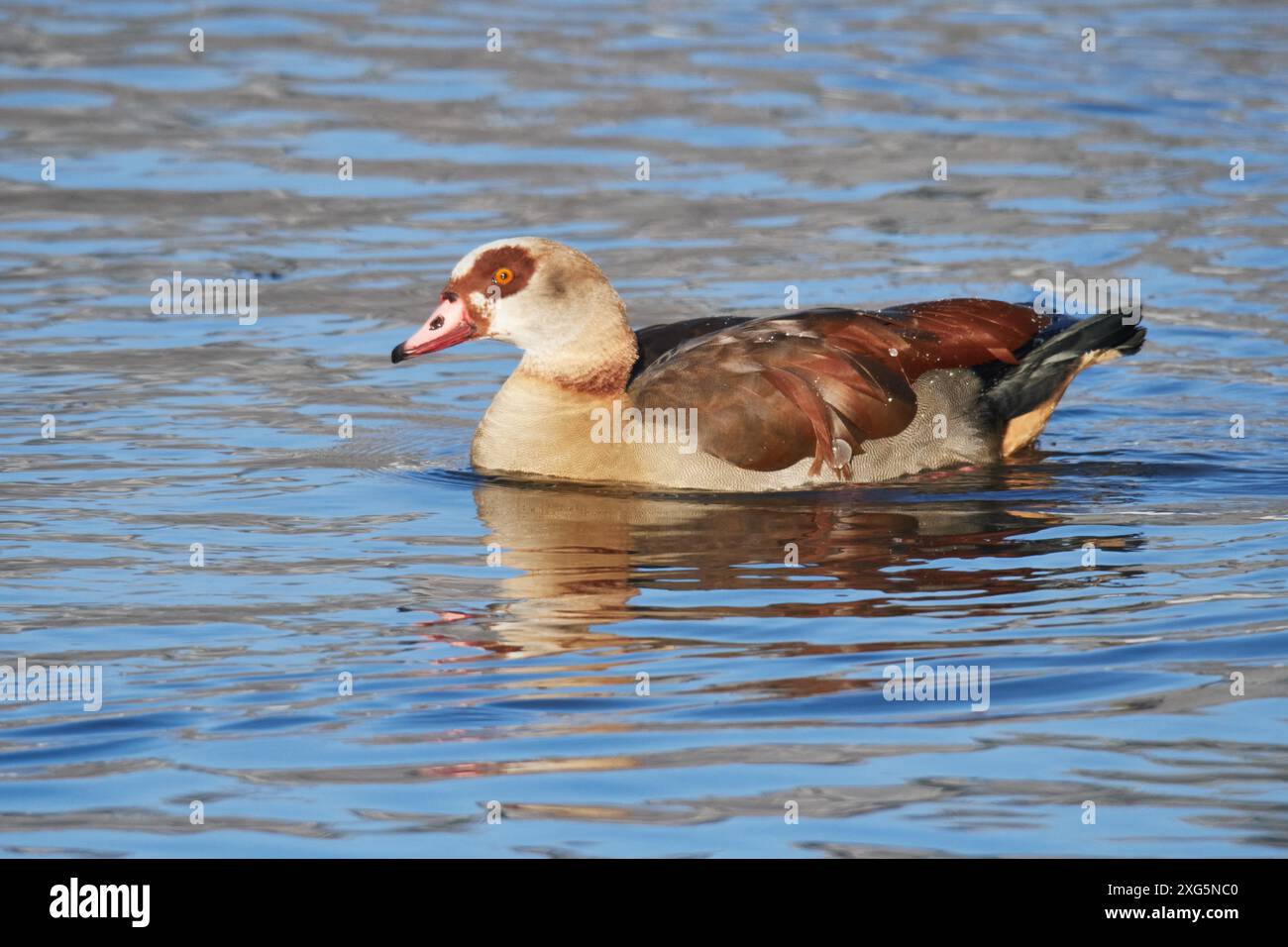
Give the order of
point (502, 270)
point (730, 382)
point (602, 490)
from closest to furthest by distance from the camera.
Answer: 1. point (730, 382)
2. point (602, 490)
3. point (502, 270)

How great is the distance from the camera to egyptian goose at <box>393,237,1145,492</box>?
10766mm

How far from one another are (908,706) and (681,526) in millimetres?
2754

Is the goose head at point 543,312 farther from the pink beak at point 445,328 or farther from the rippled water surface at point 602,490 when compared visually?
the rippled water surface at point 602,490

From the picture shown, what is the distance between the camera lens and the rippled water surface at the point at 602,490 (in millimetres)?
7129

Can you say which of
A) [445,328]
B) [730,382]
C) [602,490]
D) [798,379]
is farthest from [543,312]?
[798,379]

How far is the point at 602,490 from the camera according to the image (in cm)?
1098

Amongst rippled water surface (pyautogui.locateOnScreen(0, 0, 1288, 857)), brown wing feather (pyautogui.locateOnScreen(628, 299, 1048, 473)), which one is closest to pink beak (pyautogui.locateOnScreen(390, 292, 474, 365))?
rippled water surface (pyautogui.locateOnScreen(0, 0, 1288, 857))

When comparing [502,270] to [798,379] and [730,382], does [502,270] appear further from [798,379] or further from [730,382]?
[798,379]

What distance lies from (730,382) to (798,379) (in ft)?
1.09

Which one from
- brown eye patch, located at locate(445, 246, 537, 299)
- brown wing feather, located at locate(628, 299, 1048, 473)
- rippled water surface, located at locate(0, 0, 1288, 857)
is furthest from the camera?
brown eye patch, located at locate(445, 246, 537, 299)

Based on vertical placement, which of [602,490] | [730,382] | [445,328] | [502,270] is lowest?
[602,490]

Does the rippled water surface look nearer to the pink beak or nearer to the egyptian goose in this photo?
the egyptian goose

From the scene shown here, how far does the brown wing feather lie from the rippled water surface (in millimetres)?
317

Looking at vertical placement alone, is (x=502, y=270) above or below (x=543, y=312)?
above
